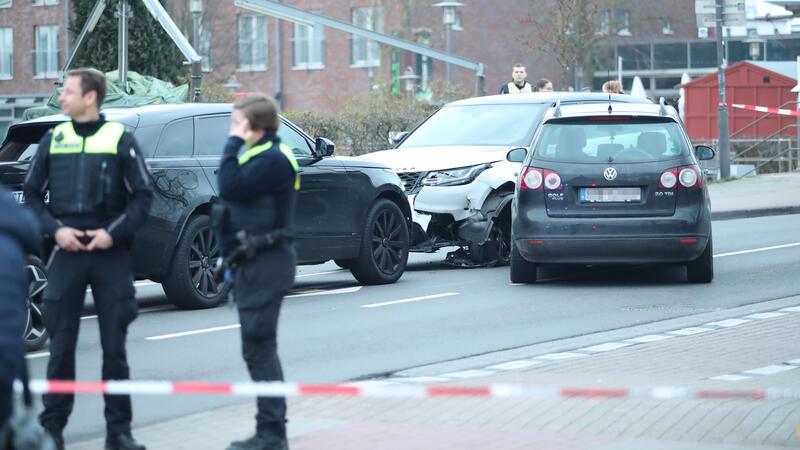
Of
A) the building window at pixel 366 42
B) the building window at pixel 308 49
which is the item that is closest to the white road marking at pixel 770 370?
the building window at pixel 366 42

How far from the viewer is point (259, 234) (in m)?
6.95

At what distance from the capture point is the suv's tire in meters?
12.2

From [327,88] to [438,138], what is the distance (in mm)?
45557

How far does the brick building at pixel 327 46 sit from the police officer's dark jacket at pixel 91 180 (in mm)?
51175

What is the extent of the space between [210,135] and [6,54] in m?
54.6

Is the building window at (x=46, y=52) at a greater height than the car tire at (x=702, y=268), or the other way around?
the building window at (x=46, y=52)

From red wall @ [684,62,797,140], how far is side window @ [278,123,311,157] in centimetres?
2797

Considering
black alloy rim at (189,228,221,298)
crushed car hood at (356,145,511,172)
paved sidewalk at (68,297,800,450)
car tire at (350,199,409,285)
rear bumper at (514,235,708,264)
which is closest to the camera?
paved sidewalk at (68,297,800,450)

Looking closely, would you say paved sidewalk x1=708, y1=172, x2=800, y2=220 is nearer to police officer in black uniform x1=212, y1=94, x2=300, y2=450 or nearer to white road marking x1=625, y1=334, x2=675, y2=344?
white road marking x1=625, y1=334, x2=675, y2=344

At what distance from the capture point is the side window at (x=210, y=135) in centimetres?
1270

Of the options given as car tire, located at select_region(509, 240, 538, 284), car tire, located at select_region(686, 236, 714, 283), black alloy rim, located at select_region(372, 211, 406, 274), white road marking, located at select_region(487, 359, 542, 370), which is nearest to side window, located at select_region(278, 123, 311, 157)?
black alloy rim, located at select_region(372, 211, 406, 274)

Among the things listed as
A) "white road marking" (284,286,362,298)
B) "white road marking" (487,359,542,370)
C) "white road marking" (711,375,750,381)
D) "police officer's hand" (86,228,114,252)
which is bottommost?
"white road marking" (711,375,750,381)

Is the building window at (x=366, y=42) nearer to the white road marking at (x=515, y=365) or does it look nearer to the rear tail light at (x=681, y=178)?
the rear tail light at (x=681, y=178)

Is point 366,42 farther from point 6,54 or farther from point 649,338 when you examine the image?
point 649,338
